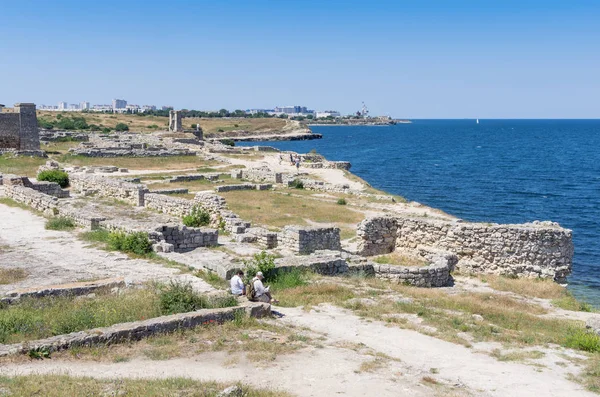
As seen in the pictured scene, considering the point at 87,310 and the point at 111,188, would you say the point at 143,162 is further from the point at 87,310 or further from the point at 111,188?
the point at 87,310

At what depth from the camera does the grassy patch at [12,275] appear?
14.2 metres

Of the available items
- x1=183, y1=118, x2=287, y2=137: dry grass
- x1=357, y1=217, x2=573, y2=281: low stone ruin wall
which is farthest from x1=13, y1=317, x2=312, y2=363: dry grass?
x1=183, y1=118, x2=287, y2=137: dry grass

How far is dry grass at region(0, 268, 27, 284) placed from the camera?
1415 centimetres

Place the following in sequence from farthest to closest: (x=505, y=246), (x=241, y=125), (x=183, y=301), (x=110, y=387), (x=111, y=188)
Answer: (x=241, y=125), (x=111, y=188), (x=505, y=246), (x=183, y=301), (x=110, y=387)

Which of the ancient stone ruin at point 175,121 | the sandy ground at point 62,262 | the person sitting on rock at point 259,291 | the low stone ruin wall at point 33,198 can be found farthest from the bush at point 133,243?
the ancient stone ruin at point 175,121

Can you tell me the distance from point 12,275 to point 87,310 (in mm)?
4764

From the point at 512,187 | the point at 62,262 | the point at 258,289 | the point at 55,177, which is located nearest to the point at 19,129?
the point at 55,177

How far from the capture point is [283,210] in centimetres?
3108

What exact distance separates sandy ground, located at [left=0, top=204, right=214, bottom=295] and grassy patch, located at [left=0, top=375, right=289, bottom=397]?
5472mm

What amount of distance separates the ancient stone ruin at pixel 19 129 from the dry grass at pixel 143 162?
285cm

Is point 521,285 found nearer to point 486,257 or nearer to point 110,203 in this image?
point 486,257

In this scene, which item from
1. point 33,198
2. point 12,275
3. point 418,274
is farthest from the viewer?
point 33,198

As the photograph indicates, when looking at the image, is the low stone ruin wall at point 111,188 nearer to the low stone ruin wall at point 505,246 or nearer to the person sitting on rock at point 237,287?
the low stone ruin wall at point 505,246

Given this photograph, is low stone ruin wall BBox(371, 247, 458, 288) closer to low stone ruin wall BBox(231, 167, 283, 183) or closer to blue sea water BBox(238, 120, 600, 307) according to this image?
blue sea water BBox(238, 120, 600, 307)
